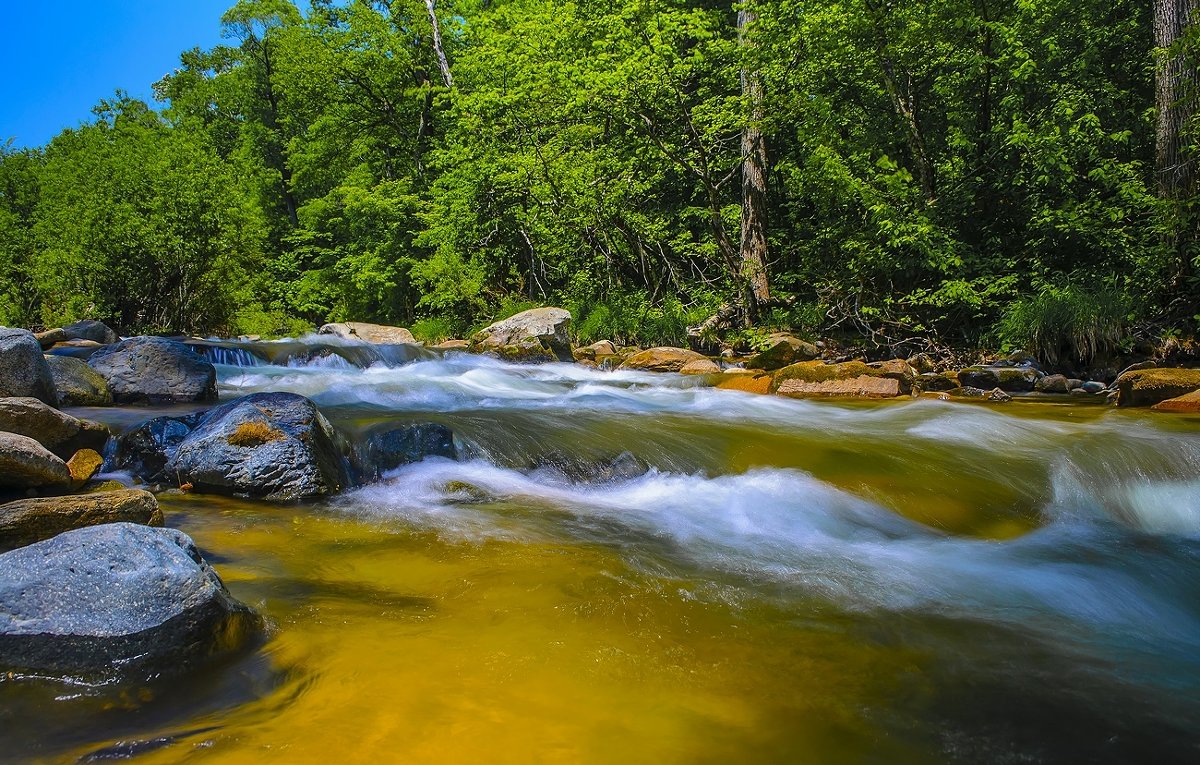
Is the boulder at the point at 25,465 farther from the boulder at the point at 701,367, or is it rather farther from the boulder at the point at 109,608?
the boulder at the point at 701,367

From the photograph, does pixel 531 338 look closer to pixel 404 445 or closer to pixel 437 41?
pixel 404 445

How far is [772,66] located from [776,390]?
21.6ft

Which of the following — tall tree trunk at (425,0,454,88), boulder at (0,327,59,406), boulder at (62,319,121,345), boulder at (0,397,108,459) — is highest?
tall tree trunk at (425,0,454,88)

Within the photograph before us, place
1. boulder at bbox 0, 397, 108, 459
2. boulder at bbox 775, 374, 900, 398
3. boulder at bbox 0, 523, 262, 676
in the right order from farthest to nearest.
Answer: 1. boulder at bbox 775, 374, 900, 398
2. boulder at bbox 0, 397, 108, 459
3. boulder at bbox 0, 523, 262, 676

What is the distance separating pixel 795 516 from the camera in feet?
15.5

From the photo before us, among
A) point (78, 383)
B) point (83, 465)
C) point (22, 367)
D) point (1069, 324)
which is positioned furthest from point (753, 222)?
point (83, 465)

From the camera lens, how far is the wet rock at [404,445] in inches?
210

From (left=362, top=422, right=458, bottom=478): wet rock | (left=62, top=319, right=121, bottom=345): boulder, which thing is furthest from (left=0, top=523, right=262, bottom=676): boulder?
(left=62, top=319, right=121, bottom=345): boulder

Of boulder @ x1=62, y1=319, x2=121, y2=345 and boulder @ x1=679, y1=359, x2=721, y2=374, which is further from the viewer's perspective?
boulder @ x1=62, y1=319, x2=121, y2=345

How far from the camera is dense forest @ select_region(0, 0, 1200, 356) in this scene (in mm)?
10312

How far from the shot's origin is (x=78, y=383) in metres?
6.97

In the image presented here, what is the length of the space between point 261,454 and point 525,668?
10.3 ft

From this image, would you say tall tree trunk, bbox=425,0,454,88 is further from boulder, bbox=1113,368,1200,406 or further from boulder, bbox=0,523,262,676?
boulder, bbox=0,523,262,676

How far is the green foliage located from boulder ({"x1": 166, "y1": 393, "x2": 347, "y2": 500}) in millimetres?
9939
